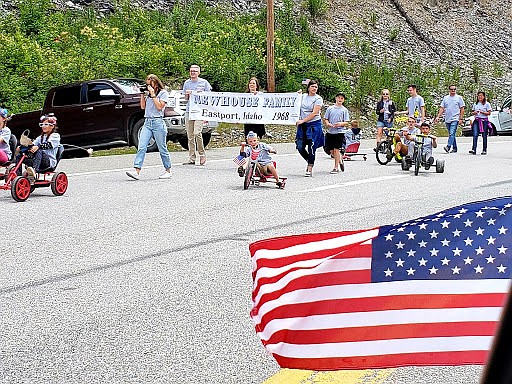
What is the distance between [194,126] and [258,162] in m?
5.43

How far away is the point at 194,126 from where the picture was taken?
2023 cm

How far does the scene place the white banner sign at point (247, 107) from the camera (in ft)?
68.8

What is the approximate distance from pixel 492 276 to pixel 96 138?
67.7 ft

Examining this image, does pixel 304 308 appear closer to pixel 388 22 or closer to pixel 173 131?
pixel 173 131

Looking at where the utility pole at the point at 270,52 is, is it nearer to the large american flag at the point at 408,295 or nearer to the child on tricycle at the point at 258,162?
the child on tricycle at the point at 258,162

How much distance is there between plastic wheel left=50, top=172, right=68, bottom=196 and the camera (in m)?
14.0

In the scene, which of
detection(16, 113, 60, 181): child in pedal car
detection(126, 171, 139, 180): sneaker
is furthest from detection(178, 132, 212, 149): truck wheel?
detection(16, 113, 60, 181): child in pedal car

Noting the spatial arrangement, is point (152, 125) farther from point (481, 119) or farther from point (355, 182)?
point (481, 119)

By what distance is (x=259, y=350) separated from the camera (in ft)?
19.0

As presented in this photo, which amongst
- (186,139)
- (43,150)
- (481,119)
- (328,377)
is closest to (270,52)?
(186,139)

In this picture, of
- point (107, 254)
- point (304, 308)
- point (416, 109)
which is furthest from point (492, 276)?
point (416, 109)

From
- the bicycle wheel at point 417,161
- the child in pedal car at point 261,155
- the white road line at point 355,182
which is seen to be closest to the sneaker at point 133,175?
the child in pedal car at point 261,155

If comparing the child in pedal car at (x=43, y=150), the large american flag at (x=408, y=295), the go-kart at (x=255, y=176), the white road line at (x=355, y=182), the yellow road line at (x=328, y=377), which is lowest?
the white road line at (x=355, y=182)

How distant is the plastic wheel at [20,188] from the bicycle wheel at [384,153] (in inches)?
359
